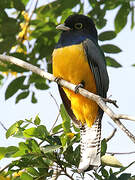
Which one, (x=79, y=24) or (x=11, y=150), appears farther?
(x=79, y=24)

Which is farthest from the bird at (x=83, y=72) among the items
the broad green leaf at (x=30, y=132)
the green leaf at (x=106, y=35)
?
the broad green leaf at (x=30, y=132)

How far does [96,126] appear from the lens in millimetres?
4809

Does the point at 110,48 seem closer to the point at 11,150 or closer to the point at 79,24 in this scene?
the point at 79,24

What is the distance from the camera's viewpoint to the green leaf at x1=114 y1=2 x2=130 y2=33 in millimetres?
5652

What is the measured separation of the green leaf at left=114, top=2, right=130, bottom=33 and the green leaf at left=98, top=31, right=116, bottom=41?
1.26 ft

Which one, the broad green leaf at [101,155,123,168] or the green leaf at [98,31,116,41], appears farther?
the green leaf at [98,31,116,41]

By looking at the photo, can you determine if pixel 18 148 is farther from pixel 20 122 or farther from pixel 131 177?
pixel 131 177

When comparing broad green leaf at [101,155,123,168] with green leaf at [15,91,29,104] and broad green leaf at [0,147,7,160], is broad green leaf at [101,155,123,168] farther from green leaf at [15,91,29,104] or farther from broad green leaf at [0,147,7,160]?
green leaf at [15,91,29,104]

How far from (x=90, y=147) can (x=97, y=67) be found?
0.93 m

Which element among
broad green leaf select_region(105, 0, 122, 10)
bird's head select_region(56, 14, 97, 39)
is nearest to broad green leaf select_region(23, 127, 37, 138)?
bird's head select_region(56, 14, 97, 39)

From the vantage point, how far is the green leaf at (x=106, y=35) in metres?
5.26

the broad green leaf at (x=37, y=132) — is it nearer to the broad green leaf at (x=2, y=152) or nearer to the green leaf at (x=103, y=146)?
the broad green leaf at (x=2, y=152)

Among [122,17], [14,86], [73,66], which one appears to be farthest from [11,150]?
[122,17]

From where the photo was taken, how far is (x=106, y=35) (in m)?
5.30
